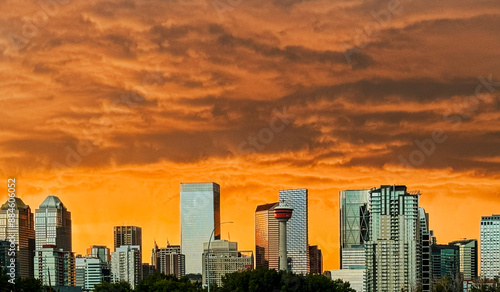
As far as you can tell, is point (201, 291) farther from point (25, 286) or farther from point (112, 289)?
point (25, 286)

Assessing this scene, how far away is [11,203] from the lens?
11412 cm

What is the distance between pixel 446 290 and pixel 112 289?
257 feet

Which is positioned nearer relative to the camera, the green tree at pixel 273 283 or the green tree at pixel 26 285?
the green tree at pixel 26 285

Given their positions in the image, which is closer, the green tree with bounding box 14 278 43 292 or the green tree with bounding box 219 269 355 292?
the green tree with bounding box 14 278 43 292

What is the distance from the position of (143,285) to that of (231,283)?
551 inches

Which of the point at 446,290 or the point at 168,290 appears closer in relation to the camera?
the point at 168,290

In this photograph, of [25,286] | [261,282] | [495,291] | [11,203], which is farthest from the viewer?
[495,291]

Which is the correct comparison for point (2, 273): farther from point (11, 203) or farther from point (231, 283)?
point (231, 283)

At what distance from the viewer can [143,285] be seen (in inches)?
5084

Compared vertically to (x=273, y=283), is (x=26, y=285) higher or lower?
higher

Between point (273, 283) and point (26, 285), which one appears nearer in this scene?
point (26, 285)

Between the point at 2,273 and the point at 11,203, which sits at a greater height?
the point at 11,203

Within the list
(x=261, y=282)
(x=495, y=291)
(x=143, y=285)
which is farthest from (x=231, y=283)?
(x=495, y=291)

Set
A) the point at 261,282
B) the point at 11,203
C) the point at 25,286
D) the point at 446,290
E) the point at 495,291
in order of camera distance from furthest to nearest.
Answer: the point at 446,290 → the point at 495,291 → the point at 261,282 → the point at 25,286 → the point at 11,203
